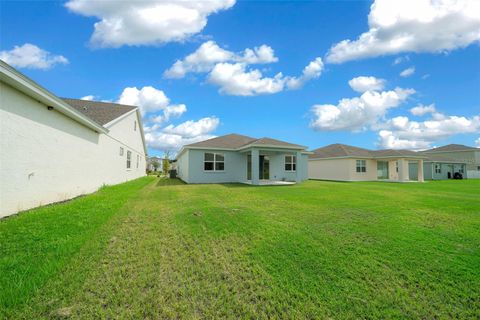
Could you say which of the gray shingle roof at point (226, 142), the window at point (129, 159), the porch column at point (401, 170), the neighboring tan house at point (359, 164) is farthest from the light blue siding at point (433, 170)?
the window at point (129, 159)

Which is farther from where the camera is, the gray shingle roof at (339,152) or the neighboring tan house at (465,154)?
the neighboring tan house at (465,154)

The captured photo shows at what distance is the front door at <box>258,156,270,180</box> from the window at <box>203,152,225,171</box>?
3.62 meters

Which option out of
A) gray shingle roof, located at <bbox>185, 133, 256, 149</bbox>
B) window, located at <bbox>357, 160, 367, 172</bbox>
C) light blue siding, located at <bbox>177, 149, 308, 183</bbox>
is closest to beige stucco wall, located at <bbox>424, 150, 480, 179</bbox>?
window, located at <bbox>357, 160, 367, 172</bbox>

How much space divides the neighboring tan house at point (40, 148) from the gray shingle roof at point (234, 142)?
24.6ft

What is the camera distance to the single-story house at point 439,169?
3119 cm

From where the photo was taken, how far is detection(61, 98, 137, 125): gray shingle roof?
13609 mm

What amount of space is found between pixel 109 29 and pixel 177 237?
11050 millimetres

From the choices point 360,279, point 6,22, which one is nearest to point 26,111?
point 6,22

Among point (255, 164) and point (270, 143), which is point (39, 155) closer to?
point (255, 164)

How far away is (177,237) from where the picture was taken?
15.0 feet

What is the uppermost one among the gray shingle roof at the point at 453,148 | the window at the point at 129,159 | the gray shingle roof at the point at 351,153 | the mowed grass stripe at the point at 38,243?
the gray shingle roof at the point at 453,148

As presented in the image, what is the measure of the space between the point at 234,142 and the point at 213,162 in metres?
Answer: 2.85

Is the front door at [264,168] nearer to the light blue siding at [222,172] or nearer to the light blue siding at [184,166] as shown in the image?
the light blue siding at [222,172]

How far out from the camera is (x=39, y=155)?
6707mm
